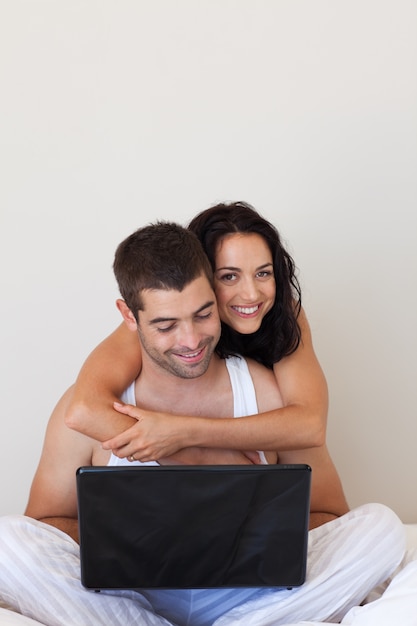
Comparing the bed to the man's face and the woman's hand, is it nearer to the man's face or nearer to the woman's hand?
the woman's hand

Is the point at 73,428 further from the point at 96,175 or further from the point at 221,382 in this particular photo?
the point at 96,175

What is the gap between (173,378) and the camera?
2188mm

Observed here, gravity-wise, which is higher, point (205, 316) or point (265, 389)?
point (205, 316)

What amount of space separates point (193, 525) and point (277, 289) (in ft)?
2.23

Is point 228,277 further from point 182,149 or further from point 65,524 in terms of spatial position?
point 182,149

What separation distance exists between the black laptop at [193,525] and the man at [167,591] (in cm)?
14

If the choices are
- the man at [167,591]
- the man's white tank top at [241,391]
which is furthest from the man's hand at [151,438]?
the man's white tank top at [241,391]

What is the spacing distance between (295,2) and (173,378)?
1.35 meters

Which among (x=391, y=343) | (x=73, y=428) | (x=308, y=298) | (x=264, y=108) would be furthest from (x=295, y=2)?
(x=73, y=428)

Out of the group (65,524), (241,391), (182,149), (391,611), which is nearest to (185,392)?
(241,391)

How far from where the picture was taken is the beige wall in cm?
280

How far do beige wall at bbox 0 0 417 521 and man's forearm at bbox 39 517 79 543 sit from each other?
81 cm

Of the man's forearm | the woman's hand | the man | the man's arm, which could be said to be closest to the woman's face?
the man

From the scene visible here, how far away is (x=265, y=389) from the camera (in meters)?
2.26
